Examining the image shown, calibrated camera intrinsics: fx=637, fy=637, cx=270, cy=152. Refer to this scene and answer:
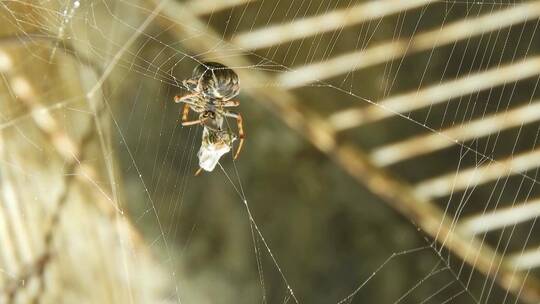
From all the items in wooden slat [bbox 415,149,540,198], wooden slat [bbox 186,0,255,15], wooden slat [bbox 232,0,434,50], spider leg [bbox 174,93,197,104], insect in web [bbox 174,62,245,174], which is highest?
wooden slat [bbox 186,0,255,15]

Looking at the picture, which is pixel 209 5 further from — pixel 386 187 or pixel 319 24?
pixel 386 187

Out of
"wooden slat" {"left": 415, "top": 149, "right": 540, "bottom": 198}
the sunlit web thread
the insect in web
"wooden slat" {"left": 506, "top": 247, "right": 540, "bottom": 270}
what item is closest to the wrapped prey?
the insect in web

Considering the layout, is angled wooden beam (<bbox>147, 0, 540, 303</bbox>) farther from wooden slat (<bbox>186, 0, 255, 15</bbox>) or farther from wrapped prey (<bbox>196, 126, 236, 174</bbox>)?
wrapped prey (<bbox>196, 126, 236, 174</bbox>)

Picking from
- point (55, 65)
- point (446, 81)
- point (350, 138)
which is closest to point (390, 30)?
point (446, 81)

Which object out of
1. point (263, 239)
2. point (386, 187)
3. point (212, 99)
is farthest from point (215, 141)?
point (386, 187)

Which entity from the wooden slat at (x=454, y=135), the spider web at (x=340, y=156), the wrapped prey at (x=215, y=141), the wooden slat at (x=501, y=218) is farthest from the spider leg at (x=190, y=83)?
the wooden slat at (x=501, y=218)

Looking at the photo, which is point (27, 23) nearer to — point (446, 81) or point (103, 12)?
point (103, 12)

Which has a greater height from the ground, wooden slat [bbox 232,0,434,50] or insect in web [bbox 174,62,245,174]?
wooden slat [bbox 232,0,434,50]
